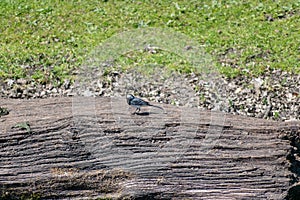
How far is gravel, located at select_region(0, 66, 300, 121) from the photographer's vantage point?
258 inches

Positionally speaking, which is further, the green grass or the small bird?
the green grass

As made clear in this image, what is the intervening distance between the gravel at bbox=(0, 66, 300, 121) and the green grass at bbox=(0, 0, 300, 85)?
190 mm

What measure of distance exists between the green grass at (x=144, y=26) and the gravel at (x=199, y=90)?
190mm

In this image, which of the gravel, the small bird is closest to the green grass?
the gravel

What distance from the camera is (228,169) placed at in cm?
441

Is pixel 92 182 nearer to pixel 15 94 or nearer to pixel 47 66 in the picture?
pixel 15 94

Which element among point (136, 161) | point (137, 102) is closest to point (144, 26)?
point (137, 102)

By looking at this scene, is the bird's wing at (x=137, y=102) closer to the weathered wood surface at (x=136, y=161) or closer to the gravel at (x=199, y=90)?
the weathered wood surface at (x=136, y=161)

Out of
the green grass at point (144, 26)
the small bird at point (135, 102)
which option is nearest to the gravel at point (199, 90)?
the green grass at point (144, 26)

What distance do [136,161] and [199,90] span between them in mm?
2596

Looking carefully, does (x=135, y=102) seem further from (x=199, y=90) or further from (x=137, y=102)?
(x=199, y=90)

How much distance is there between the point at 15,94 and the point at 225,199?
11.6 feet

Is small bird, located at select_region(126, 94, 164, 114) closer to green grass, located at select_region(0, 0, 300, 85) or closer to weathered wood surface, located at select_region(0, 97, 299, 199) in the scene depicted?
weathered wood surface, located at select_region(0, 97, 299, 199)

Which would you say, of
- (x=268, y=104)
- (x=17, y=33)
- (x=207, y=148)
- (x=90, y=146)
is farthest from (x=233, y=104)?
(x=17, y=33)
